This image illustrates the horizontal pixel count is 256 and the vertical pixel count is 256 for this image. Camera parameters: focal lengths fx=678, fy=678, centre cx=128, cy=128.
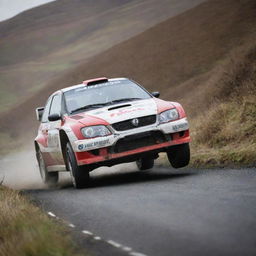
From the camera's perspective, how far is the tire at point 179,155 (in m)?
10.9

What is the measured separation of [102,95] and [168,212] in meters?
4.93

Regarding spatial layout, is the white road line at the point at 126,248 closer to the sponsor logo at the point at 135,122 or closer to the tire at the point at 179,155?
the sponsor logo at the point at 135,122

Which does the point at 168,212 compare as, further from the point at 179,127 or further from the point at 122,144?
the point at 179,127

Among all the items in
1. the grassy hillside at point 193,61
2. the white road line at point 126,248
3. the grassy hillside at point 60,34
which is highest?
the white road line at point 126,248

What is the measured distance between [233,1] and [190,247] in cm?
Answer: 4113

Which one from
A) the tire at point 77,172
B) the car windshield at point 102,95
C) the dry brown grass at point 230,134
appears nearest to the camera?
the tire at point 77,172

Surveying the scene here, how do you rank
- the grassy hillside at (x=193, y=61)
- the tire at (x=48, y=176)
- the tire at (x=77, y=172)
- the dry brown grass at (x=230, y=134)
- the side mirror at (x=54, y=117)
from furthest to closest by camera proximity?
the grassy hillside at (x=193, y=61), the tire at (x=48, y=176), the dry brown grass at (x=230, y=134), the side mirror at (x=54, y=117), the tire at (x=77, y=172)

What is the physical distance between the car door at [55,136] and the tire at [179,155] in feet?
6.28

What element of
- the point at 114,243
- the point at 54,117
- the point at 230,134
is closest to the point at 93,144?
the point at 54,117

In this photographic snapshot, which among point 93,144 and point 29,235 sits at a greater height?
point 29,235

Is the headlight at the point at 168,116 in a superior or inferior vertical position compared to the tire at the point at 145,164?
superior

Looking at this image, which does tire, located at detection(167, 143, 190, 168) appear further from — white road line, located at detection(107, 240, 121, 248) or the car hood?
white road line, located at detection(107, 240, 121, 248)

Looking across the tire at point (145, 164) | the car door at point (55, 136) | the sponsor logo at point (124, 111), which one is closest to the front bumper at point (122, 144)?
the sponsor logo at point (124, 111)

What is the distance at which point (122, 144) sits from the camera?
34.3 feet
